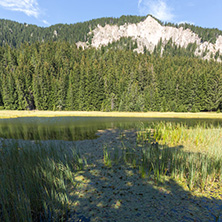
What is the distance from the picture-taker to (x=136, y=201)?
482 centimetres

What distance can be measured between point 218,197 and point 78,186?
516 cm

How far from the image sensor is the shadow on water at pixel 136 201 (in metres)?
4.19

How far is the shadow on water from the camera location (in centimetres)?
419

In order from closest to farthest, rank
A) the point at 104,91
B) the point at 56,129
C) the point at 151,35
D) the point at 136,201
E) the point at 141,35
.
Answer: the point at 136,201 → the point at 56,129 → the point at 104,91 → the point at 151,35 → the point at 141,35

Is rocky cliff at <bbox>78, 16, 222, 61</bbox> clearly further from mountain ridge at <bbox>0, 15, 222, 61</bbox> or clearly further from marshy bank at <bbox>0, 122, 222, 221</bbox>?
marshy bank at <bbox>0, 122, 222, 221</bbox>

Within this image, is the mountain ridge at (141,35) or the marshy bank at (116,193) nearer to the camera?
the marshy bank at (116,193)

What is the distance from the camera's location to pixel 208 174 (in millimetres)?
5746

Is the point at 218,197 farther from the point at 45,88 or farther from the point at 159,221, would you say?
the point at 45,88

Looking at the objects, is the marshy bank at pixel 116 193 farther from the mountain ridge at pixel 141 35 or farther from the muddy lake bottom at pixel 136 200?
the mountain ridge at pixel 141 35

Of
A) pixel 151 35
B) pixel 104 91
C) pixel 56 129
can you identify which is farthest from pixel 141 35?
pixel 56 129

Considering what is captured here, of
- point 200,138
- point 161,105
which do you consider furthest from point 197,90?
point 200,138

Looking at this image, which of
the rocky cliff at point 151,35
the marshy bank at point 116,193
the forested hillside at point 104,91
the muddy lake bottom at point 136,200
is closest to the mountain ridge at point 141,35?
the rocky cliff at point 151,35

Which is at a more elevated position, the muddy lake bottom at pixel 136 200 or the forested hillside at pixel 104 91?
the forested hillside at pixel 104 91

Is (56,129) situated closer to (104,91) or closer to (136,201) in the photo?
(136,201)
